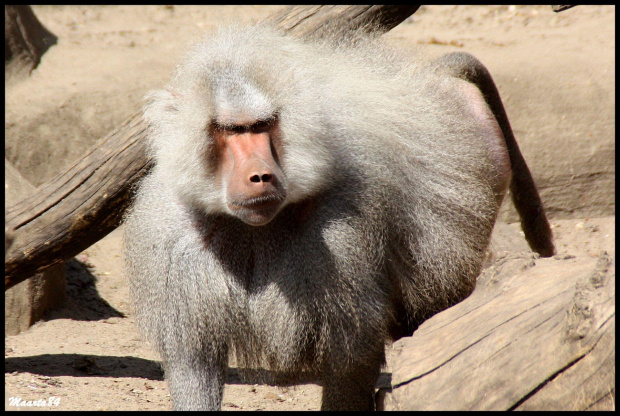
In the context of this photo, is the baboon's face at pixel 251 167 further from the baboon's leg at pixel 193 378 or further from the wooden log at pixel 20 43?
the wooden log at pixel 20 43

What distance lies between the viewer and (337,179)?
110 inches

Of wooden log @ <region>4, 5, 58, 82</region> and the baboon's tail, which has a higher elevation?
wooden log @ <region>4, 5, 58, 82</region>

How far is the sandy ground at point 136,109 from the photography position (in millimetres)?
4016

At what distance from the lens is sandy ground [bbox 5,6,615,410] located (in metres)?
4.02

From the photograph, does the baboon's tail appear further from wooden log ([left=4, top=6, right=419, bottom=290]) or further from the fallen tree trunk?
the fallen tree trunk

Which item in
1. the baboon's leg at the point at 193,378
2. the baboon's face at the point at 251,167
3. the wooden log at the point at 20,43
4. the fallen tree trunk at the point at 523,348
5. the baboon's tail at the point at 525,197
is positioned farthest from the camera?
the wooden log at the point at 20,43

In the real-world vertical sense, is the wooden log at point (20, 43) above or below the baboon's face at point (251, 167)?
above

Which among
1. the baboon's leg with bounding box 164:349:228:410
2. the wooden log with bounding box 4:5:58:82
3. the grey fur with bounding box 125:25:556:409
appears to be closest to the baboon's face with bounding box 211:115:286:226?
the grey fur with bounding box 125:25:556:409

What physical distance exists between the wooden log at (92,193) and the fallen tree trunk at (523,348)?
71.5 inches

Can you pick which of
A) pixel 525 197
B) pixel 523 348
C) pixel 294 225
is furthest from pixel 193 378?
pixel 525 197

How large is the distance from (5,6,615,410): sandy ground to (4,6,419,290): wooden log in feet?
2.06

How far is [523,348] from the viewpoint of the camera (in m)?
2.07

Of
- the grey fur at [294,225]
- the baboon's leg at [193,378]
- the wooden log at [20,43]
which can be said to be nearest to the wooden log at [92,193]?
the grey fur at [294,225]

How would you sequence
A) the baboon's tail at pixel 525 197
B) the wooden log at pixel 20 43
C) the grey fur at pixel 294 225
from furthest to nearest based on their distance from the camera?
the wooden log at pixel 20 43 → the baboon's tail at pixel 525 197 → the grey fur at pixel 294 225
